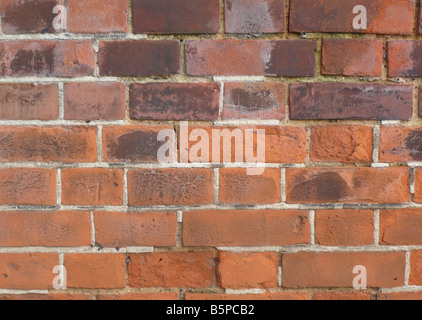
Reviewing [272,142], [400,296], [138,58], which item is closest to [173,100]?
[138,58]

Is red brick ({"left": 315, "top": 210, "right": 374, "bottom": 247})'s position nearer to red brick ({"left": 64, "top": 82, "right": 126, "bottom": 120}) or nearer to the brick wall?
the brick wall

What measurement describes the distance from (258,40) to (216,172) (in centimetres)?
32

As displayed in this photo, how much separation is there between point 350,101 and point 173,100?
415 mm

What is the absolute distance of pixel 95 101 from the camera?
812mm

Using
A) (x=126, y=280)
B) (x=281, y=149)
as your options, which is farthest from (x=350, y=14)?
(x=126, y=280)

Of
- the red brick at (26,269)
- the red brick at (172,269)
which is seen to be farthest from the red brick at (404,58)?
the red brick at (26,269)

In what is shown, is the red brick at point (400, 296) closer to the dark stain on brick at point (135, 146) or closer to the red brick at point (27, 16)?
the dark stain on brick at point (135, 146)

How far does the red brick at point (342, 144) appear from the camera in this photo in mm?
827

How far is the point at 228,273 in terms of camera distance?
33.5 inches

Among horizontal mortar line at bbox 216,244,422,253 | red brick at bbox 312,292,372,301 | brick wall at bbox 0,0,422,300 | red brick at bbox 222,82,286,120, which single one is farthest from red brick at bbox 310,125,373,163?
red brick at bbox 312,292,372,301

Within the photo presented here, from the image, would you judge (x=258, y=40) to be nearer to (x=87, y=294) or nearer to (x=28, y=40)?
(x=28, y=40)

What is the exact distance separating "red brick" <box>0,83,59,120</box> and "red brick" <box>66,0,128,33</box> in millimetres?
155

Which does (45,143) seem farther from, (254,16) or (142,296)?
(254,16)

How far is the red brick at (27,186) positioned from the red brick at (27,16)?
0.32 meters
